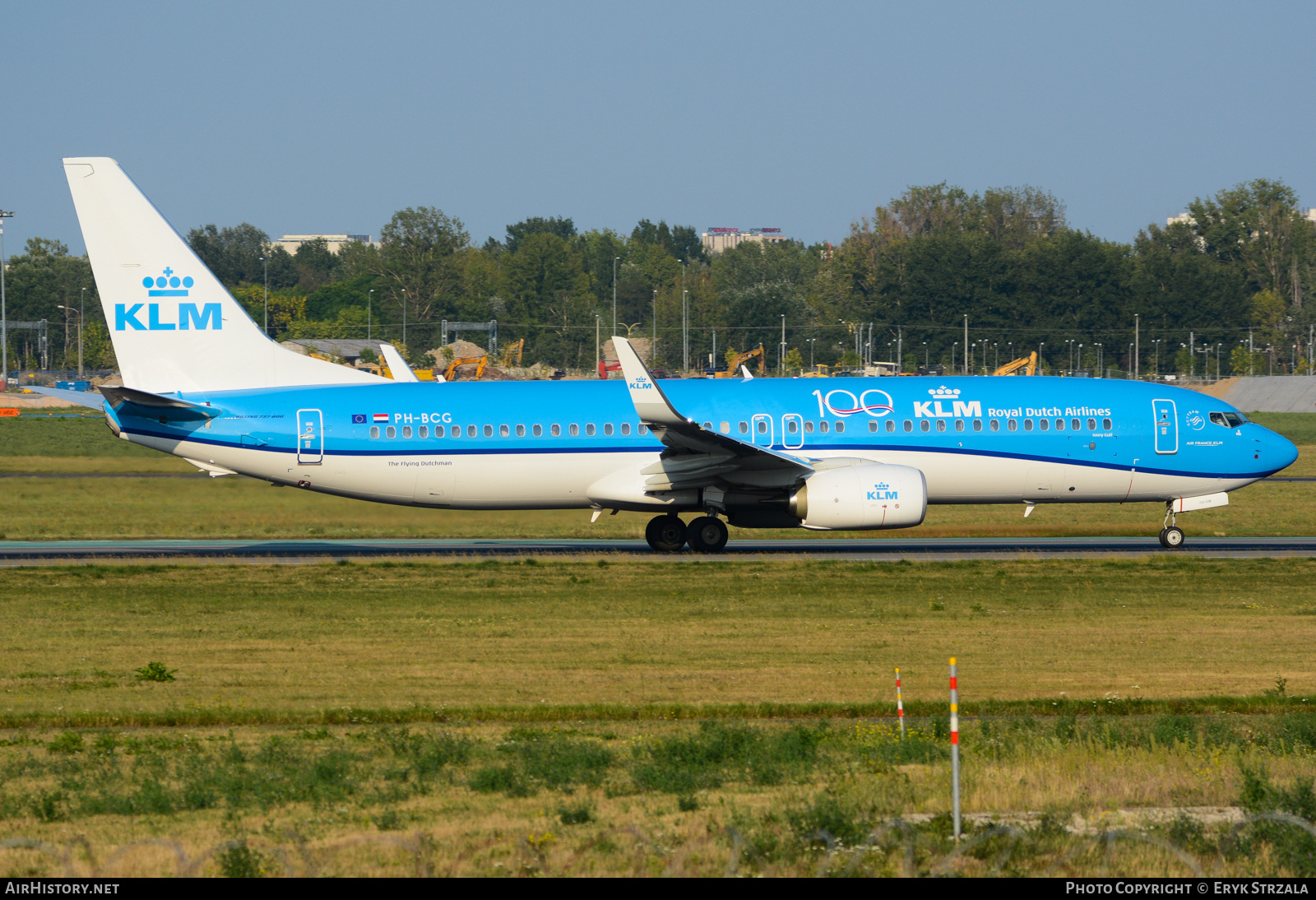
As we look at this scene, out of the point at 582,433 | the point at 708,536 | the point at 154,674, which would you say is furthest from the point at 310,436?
the point at 154,674

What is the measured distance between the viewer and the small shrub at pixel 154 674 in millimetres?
16594

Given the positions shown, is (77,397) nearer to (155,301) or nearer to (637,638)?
(155,301)

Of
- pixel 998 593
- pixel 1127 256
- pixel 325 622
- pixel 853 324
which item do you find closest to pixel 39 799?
pixel 325 622

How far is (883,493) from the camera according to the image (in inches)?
1122

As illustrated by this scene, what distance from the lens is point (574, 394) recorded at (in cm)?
3067

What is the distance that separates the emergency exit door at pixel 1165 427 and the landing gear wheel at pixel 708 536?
411 inches

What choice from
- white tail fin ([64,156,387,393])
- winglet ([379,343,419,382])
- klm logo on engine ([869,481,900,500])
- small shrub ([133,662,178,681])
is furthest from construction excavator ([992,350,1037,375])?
small shrub ([133,662,178,681])

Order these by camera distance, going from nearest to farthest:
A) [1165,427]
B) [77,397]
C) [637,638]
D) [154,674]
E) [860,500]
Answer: [154,674] → [637,638] → [860,500] → [77,397] → [1165,427]

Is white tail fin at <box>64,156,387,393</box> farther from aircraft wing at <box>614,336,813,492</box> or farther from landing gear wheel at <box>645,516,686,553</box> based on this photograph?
landing gear wheel at <box>645,516,686,553</box>

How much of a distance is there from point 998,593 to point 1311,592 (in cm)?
567

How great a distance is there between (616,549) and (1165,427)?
43.7ft

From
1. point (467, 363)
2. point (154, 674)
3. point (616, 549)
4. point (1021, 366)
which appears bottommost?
point (154, 674)

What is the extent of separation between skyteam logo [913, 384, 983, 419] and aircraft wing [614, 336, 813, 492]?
117 inches

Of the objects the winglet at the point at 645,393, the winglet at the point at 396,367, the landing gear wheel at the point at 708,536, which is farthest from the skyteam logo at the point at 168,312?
the landing gear wheel at the point at 708,536
